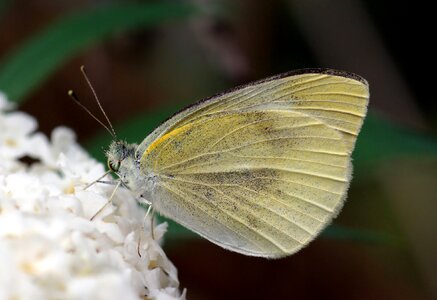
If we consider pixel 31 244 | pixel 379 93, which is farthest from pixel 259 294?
pixel 31 244

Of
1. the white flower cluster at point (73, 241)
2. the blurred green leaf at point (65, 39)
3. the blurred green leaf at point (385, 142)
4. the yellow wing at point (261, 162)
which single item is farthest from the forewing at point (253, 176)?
the blurred green leaf at point (65, 39)

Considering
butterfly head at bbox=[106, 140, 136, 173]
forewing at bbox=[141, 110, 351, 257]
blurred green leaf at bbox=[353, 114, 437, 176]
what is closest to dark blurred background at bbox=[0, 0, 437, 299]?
blurred green leaf at bbox=[353, 114, 437, 176]

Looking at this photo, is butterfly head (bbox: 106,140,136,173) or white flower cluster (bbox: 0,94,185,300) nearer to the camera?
white flower cluster (bbox: 0,94,185,300)

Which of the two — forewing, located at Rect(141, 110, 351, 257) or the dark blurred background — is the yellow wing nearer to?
forewing, located at Rect(141, 110, 351, 257)

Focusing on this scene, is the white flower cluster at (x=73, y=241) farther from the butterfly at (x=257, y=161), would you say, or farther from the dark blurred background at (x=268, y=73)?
the dark blurred background at (x=268, y=73)

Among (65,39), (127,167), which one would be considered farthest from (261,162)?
(65,39)

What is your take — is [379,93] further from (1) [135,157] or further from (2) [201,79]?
(1) [135,157]
